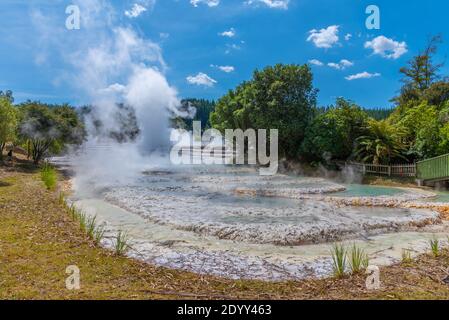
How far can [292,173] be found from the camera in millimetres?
32562

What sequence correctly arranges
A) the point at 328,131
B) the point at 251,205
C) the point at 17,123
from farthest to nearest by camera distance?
the point at 328,131 < the point at 17,123 < the point at 251,205

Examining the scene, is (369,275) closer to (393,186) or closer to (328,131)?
(393,186)

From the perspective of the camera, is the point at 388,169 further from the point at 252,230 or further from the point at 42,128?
the point at 42,128

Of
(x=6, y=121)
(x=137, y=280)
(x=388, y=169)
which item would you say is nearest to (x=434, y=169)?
(x=388, y=169)

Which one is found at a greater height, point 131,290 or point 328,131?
point 328,131

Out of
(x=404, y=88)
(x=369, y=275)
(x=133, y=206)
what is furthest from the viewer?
(x=404, y=88)

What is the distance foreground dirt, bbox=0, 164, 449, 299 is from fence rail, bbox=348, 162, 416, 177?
2173 cm

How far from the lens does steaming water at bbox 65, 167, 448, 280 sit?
7.14 metres

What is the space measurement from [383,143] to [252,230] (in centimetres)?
2253

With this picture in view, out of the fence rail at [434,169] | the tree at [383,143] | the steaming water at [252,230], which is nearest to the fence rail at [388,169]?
the tree at [383,143]

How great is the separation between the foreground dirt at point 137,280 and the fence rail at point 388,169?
21.7 meters

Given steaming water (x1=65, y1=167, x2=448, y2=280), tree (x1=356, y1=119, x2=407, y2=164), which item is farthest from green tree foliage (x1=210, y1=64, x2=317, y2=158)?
steaming water (x1=65, y1=167, x2=448, y2=280)
